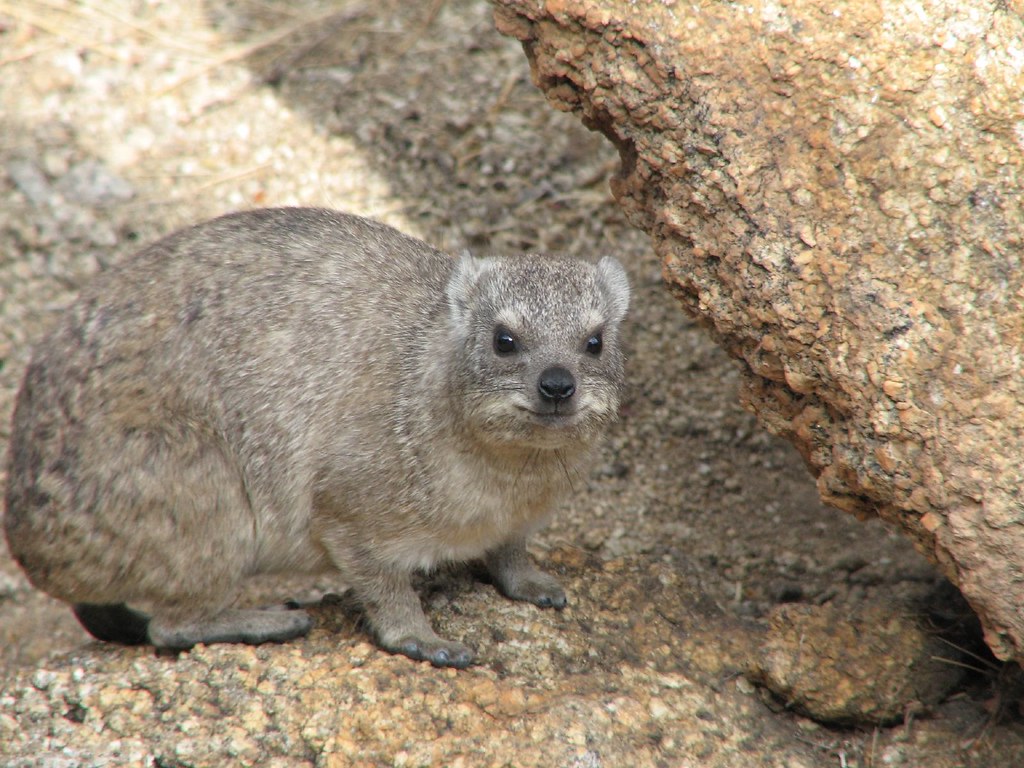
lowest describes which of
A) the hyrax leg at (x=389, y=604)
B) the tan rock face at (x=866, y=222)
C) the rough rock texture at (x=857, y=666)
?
the hyrax leg at (x=389, y=604)

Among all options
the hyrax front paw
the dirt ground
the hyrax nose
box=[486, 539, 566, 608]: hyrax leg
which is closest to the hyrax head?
the hyrax nose

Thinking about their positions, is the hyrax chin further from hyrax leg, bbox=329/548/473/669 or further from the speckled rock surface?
the speckled rock surface

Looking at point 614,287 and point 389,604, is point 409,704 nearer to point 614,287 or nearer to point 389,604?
point 389,604

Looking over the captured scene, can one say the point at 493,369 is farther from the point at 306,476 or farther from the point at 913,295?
the point at 913,295

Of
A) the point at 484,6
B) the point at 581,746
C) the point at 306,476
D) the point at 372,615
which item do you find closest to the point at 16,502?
the point at 306,476

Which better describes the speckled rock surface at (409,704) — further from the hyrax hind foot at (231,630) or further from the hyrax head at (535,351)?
the hyrax head at (535,351)

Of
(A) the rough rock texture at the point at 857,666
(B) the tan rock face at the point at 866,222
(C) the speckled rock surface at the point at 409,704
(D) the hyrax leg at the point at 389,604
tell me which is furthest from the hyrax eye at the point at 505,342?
(A) the rough rock texture at the point at 857,666

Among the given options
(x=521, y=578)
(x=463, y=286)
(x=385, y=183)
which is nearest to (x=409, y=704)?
(x=521, y=578)
